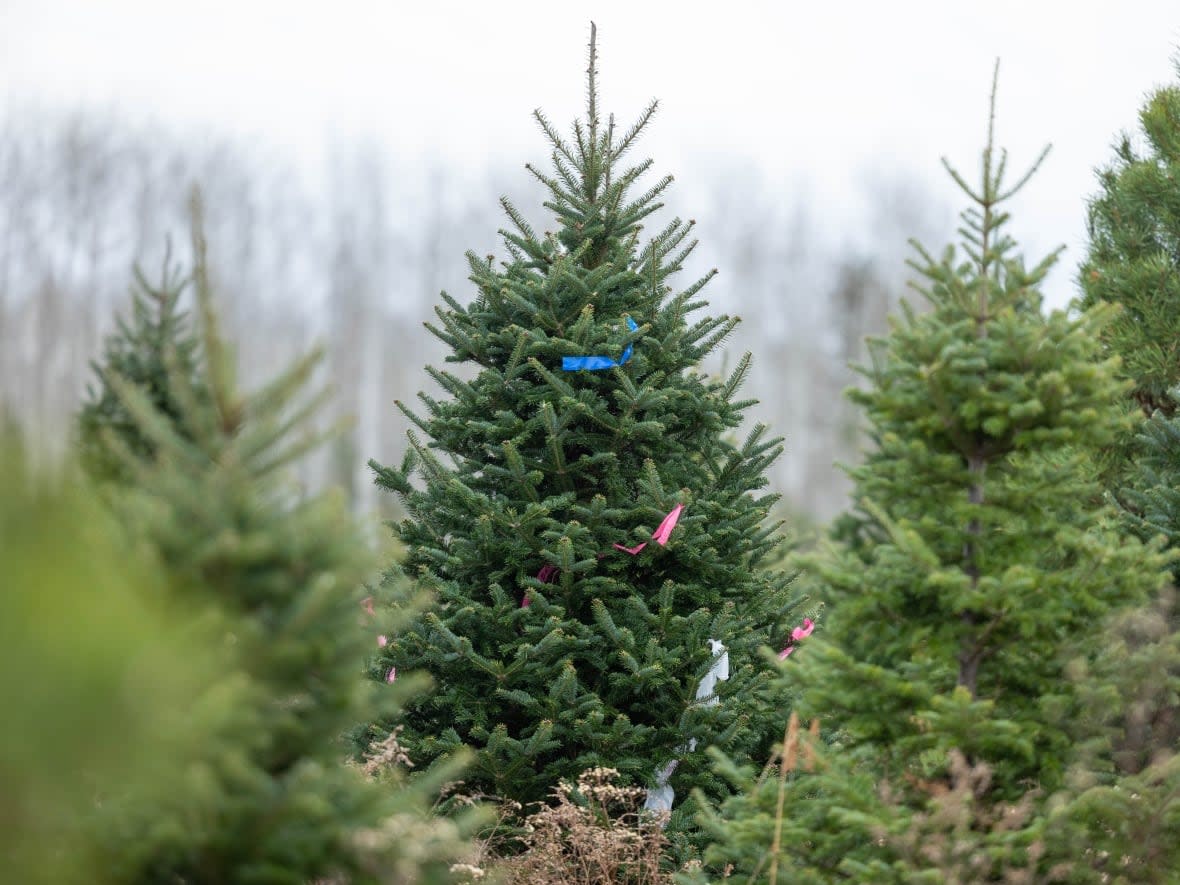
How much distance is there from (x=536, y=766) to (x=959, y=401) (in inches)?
111

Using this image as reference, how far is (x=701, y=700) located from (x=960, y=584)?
2031 millimetres

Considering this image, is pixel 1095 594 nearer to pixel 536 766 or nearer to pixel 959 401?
pixel 959 401

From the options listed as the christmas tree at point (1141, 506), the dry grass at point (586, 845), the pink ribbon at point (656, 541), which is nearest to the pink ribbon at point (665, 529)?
the pink ribbon at point (656, 541)

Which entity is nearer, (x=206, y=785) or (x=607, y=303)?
(x=206, y=785)

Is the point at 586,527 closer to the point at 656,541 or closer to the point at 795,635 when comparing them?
the point at 656,541

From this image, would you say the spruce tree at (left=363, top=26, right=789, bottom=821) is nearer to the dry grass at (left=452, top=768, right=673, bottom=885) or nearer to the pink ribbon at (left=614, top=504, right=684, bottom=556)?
the pink ribbon at (left=614, top=504, right=684, bottom=556)

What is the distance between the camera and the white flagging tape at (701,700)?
519 centimetres

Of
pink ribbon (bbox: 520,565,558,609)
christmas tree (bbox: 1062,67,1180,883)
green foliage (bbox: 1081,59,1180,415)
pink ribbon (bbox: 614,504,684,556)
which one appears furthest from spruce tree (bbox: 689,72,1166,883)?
green foliage (bbox: 1081,59,1180,415)

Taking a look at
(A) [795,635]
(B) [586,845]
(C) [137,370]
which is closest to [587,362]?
(A) [795,635]

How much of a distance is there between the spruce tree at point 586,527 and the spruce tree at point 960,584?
4.63 ft

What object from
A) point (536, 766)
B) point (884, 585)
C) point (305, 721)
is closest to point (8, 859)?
point (305, 721)

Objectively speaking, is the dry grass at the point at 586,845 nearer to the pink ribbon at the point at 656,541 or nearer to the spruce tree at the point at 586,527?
the spruce tree at the point at 586,527

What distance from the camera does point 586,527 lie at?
5230 mm

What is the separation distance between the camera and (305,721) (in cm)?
258
